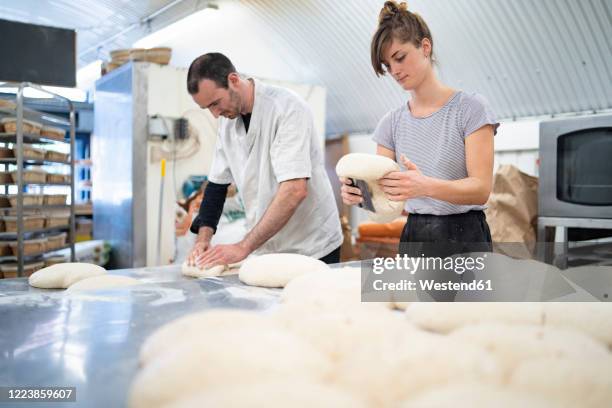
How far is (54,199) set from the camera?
147 inches

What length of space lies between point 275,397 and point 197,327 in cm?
21

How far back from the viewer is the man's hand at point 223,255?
1732 mm

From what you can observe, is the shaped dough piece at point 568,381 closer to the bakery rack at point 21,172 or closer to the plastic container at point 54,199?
the bakery rack at point 21,172

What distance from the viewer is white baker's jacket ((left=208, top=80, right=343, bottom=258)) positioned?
1909 millimetres

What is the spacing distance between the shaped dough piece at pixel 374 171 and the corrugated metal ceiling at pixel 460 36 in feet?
4.98

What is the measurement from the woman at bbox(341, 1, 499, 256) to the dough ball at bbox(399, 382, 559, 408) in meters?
0.85

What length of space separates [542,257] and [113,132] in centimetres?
442

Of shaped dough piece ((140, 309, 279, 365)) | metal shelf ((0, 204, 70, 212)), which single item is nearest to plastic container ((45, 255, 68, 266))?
metal shelf ((0, 204, 70, 212))

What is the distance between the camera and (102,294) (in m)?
1.13

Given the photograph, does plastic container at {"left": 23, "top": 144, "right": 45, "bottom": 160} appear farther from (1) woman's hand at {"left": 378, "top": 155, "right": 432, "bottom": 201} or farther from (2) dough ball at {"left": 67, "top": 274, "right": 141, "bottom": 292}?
(1) woman's hand at {"left": 378, "top": 155, "right": 432, "bottom": 201}

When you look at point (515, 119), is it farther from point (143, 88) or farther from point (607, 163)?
point (143, 88)

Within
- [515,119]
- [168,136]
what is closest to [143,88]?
[168,136]

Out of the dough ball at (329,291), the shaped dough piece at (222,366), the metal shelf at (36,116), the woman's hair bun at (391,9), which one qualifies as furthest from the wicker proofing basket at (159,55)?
the shaped dough piece at (222,366)

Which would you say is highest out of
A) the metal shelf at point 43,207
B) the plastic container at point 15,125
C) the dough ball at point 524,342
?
the plastic container at point 15,125
